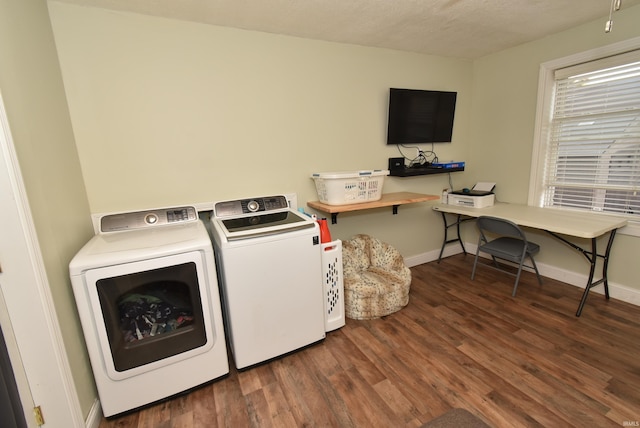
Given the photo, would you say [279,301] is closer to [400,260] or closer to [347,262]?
[347,262]

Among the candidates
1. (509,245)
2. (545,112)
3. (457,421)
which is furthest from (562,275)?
(457,421)

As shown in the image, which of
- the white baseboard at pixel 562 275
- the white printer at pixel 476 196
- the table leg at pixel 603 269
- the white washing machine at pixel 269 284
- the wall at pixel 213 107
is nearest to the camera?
the white washing machine at pixel 269 284

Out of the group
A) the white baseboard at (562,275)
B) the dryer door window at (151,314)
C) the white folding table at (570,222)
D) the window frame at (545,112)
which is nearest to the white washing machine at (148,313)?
the dryer door window at (151,314)

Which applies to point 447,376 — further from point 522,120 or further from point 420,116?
point 522,120

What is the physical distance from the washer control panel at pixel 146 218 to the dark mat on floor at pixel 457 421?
180cm

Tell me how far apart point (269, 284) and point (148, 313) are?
70 cm

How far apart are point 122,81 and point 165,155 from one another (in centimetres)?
52

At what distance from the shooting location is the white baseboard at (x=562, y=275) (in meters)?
2.41

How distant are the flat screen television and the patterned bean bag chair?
1106 millimetres

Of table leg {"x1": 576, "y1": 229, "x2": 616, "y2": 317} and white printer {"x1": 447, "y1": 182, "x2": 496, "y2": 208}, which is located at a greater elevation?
white printer {"x1": 447, "y1": 182, "x2": 496, "y2": 208}

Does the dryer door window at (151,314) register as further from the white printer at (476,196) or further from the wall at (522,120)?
the wall at (522,120)

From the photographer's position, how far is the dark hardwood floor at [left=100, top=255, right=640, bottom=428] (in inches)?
58.7

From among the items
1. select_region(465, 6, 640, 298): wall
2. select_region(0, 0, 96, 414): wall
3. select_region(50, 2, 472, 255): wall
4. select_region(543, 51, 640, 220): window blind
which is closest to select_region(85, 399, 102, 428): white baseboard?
select_region(0, 0, 96, 414): wall

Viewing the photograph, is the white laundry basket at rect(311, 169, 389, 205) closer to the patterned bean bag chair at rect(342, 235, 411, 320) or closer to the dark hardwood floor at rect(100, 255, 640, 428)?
the patterned bean bag chair at rect(342, 235, 411, 320)
